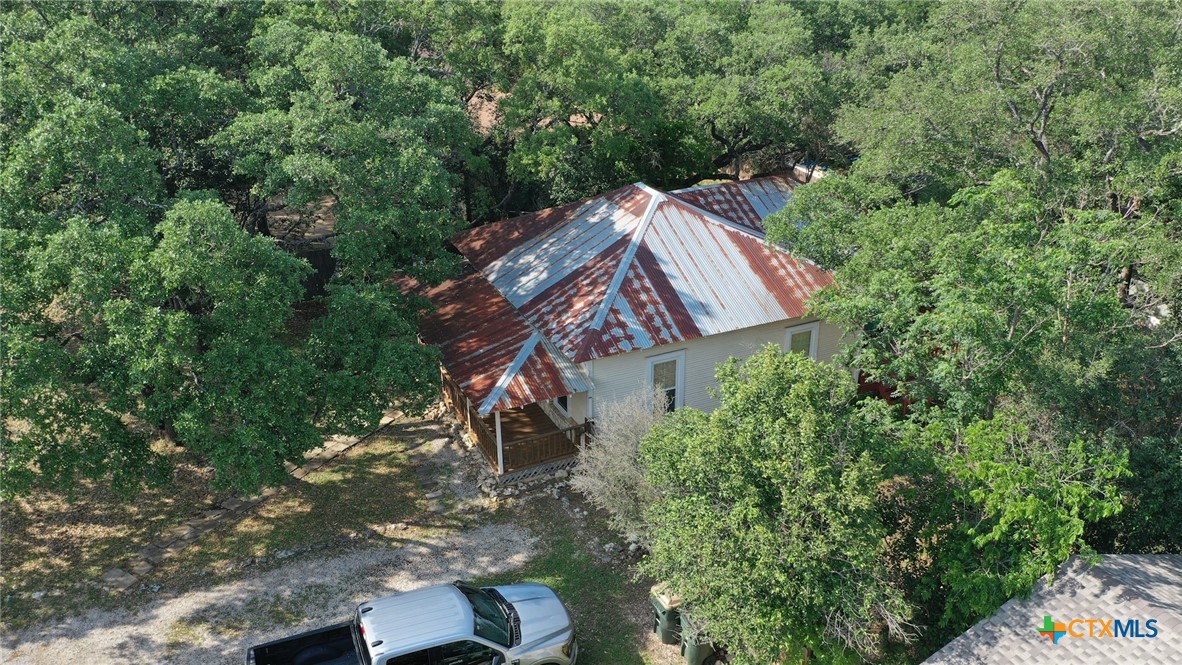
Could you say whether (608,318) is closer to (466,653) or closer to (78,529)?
(466,653)

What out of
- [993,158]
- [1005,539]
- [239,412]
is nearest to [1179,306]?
[993,158]

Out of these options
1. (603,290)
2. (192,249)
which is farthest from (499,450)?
(192,249)

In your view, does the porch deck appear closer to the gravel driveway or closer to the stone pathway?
the gravel driveway

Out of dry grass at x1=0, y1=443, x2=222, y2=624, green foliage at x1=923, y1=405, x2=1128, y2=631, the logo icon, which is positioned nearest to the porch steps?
dry grass at x1=0, y1=443, x2=222, y2=624

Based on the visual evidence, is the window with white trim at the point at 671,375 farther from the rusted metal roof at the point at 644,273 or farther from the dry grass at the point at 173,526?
the dry grass at the point at 173,526

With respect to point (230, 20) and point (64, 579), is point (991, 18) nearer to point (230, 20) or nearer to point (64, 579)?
point (230, 20)

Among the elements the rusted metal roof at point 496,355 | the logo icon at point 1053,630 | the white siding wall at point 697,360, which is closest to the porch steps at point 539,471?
the white siding wall at point 697,360

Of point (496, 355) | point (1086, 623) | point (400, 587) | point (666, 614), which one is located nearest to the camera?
point (1086, 623)
